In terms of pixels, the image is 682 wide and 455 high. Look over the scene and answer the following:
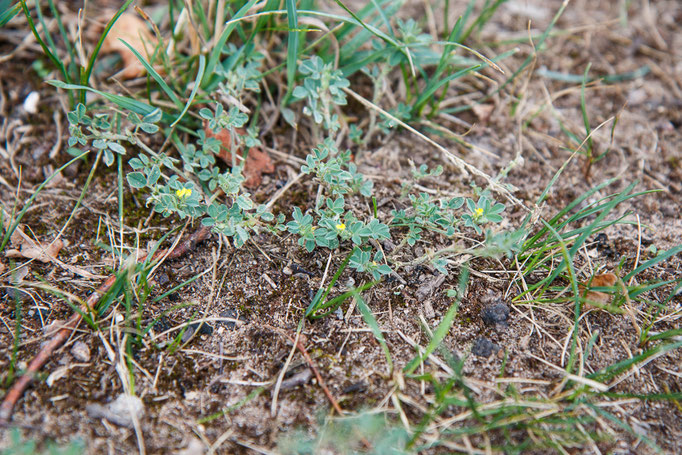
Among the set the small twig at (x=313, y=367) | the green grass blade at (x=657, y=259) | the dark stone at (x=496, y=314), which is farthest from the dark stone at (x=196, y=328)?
the green grass blade at (x=657, y=259)

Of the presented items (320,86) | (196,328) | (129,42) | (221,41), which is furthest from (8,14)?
(196,328)

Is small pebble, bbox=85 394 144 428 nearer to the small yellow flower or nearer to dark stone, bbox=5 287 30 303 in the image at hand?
dark stone, bbox=5 287 30 303

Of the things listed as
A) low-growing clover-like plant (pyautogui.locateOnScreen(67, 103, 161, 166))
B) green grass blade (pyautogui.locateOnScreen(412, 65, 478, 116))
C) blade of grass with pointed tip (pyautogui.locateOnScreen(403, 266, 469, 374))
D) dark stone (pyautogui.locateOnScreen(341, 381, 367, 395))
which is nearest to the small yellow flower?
low-growing clover-like plant (pyautogui.locateOnScreen(67, 103, 161, 166))

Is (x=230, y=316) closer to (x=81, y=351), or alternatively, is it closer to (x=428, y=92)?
(x=81, y=351)

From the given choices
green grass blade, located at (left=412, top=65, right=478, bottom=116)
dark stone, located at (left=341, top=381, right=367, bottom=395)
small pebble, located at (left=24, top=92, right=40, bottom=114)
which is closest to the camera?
dark stone, located at (left=341, top=381, right=367, bottom=395)

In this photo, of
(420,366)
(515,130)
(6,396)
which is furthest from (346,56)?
(6,396)
